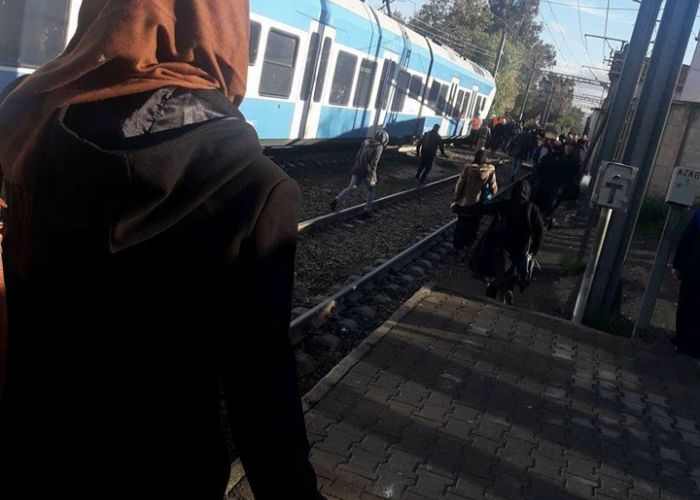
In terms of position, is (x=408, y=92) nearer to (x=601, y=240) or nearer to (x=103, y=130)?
(x=601, y=240)

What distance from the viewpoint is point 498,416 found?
498 centimetres

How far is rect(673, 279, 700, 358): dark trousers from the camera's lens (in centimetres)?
720

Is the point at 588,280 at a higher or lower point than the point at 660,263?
lower

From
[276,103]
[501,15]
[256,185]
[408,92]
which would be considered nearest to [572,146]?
[276,103]

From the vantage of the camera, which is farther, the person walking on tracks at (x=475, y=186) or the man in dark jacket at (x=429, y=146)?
the man in dark jacket at (x=429, y=146)

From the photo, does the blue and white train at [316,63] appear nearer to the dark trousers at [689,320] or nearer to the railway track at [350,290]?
the railway track at [350,290]

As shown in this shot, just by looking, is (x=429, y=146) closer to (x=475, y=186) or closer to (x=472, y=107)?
(x=475, y=186)

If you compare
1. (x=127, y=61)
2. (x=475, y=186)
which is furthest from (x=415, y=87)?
(x=127, y=61)

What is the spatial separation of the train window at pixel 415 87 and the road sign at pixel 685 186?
15.1 meters

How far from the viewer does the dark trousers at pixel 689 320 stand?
720 centimetres

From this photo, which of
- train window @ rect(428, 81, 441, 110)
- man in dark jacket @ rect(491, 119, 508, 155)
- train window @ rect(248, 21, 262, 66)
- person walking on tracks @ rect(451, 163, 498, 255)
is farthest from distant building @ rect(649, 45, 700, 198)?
man in dark jacket @ rect(491, 119, 508, 155)

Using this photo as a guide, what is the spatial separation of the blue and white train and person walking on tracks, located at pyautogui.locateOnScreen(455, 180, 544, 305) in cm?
493

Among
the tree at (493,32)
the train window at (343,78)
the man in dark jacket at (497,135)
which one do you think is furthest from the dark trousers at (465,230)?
the tree at (493,32)

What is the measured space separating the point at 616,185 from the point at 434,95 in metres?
18.5
